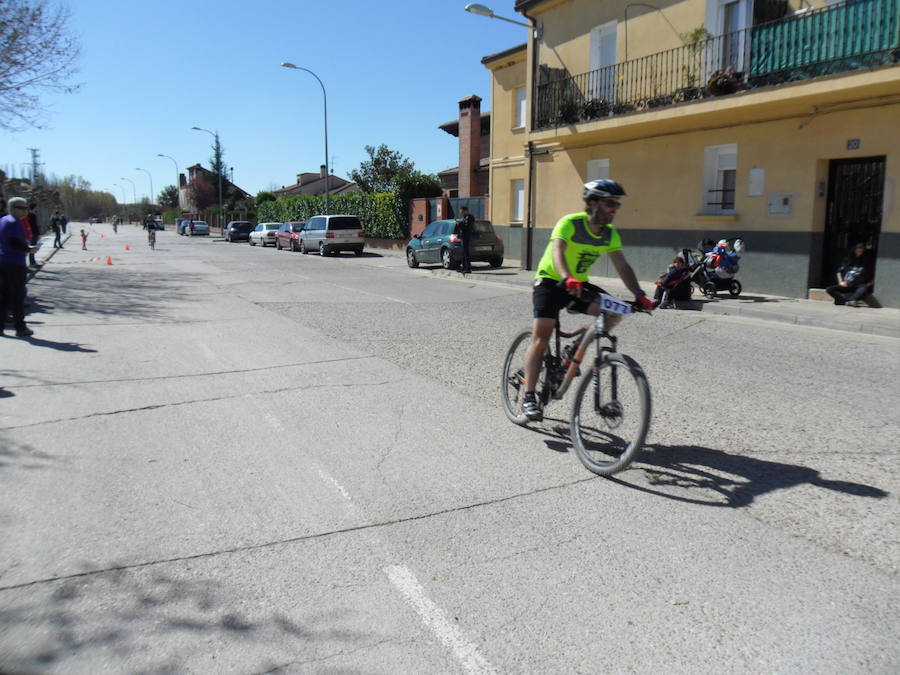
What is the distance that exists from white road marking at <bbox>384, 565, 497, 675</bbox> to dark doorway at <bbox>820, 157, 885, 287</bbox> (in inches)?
489

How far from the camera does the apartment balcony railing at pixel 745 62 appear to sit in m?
11.9

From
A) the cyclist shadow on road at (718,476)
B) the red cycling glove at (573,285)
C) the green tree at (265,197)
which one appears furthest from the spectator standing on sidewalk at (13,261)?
the green tree at (265,197)

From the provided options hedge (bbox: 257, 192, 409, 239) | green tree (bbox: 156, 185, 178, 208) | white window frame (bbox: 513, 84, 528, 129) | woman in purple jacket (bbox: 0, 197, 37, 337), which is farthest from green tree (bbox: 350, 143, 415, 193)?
green tree (bbox: 156, 185, 178, 208)

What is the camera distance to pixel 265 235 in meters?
41.1

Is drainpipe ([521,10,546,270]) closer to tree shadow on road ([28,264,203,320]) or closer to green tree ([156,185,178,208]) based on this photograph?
tree shadow on road ([28,264,203,320])

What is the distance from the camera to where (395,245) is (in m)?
33.0

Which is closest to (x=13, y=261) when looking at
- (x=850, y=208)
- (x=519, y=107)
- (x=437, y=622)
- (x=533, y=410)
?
(x=533, y=410)

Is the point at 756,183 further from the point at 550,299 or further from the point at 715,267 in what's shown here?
the point at 550,299

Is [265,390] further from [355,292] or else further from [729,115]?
[729,115]

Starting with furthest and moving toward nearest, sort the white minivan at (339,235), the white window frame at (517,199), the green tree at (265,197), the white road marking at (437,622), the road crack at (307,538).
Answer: the green tree at (265,197) → the white minivan at (339,235) → the white window frame at (517,199) → the road crack at (307,538) → the white road marking at (437,622)

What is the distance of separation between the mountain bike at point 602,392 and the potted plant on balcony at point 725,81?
36.2 feet

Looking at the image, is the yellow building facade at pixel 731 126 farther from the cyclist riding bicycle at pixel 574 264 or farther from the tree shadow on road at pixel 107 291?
the tree shadow on road at pixel 107 291

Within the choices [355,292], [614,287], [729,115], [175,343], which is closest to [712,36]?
[729,115]

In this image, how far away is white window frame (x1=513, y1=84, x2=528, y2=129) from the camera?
76.7 feet
